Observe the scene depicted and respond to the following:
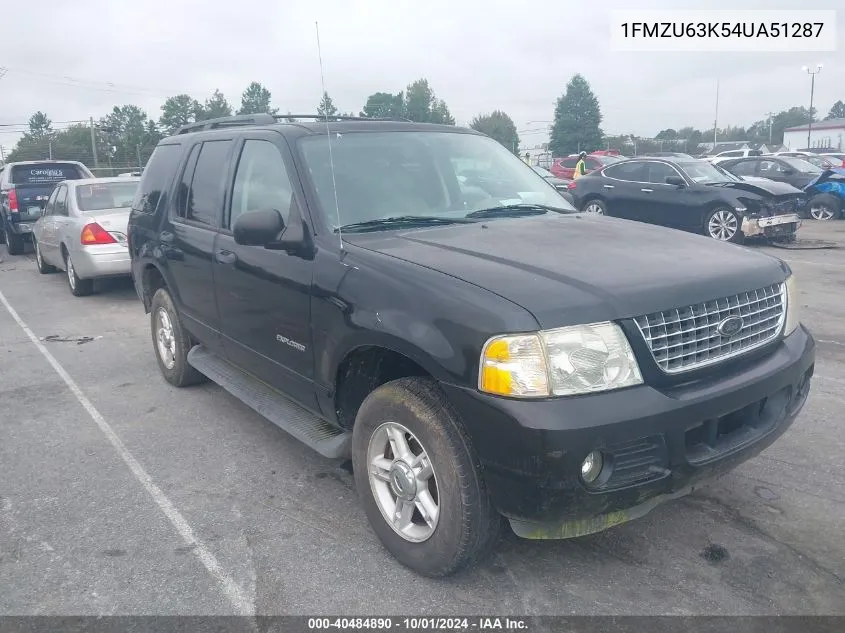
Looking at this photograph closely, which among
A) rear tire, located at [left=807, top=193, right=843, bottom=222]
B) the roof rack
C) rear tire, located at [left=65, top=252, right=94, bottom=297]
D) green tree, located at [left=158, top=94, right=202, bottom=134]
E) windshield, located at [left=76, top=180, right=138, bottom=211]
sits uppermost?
green tree, located at [left=158, top=94, right=202, bottom=134]

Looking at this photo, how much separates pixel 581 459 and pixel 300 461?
2.19 m

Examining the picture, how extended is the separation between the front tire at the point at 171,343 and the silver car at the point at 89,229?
3.73m

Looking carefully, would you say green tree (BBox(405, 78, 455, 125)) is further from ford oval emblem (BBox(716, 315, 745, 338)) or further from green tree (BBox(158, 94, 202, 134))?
green tree (BBox(158, 94, 202, 134))

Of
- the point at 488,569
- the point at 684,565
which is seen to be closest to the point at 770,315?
the point at 684,565

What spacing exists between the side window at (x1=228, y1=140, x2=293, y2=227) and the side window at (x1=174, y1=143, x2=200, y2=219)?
734mm

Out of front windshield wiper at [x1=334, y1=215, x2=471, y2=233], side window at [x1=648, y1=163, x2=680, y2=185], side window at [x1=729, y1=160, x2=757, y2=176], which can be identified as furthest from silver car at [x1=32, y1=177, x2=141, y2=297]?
side window at [x1=729, y1=160, x2=757, y2=176]

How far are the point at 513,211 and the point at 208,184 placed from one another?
1.99m

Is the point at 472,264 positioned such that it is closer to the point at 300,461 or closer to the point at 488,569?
the point at 488,569

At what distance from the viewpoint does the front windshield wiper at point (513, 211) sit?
392 centimetres

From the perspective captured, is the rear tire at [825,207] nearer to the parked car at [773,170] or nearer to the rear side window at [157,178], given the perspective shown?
the parked car at [773,170]

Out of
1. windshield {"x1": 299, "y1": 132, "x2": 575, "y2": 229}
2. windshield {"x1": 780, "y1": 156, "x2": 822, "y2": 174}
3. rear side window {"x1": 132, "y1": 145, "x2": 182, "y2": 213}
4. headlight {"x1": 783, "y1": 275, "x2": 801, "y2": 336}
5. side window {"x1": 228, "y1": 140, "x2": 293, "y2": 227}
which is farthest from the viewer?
windshield {"x1": 780, "y1": 156, "x2": 822, "y2": 174}

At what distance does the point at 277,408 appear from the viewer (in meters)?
4.01

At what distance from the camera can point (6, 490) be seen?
3949 mm

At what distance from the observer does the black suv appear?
254 centimetres
